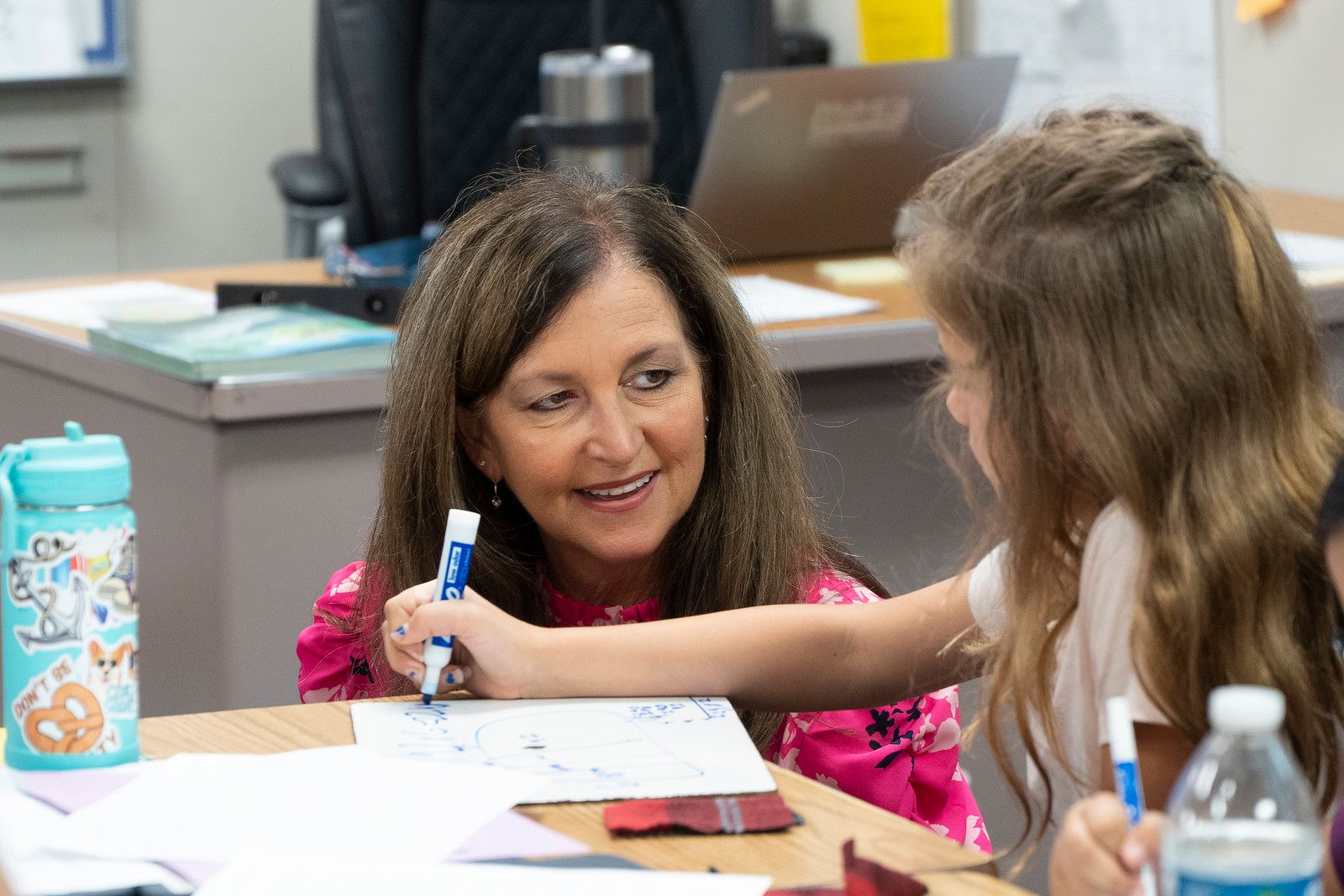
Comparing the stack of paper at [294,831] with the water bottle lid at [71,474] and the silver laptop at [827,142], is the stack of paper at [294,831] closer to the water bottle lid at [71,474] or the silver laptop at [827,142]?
the water bottle lid at [71,474]

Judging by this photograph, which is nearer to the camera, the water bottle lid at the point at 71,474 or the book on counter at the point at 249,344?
the water bottle lid at the point at 71,474

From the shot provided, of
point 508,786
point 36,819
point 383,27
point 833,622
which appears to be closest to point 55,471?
point 36,819

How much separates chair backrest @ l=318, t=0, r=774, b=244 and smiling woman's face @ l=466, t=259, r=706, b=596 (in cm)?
173

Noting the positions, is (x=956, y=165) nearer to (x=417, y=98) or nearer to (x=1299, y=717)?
(x=1299, y=717)

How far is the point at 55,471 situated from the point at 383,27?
210 cm

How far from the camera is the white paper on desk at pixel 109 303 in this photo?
Result: 200 cm

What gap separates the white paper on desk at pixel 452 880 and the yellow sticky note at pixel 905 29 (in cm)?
274

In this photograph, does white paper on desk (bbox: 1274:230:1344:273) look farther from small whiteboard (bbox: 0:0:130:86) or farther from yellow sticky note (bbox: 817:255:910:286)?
small whiteboard (bbox: 0:0:130:86)

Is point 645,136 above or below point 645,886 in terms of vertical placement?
above

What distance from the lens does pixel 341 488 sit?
5.83 feet

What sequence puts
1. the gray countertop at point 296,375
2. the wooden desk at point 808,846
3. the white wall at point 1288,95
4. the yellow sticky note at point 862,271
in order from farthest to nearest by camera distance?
the white wall at point 1288,95
the yellow sticky note at point 862,271
the gray countertop at point 296,375
the wooden desk at point 808,846

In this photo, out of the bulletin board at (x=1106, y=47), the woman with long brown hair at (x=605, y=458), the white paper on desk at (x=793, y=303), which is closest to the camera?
the woman with long brown hair at (x=605, y=458)

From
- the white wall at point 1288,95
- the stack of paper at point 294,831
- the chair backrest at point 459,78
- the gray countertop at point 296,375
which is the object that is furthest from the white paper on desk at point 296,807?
the chair backrest at point 459,78

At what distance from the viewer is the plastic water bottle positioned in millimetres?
585
